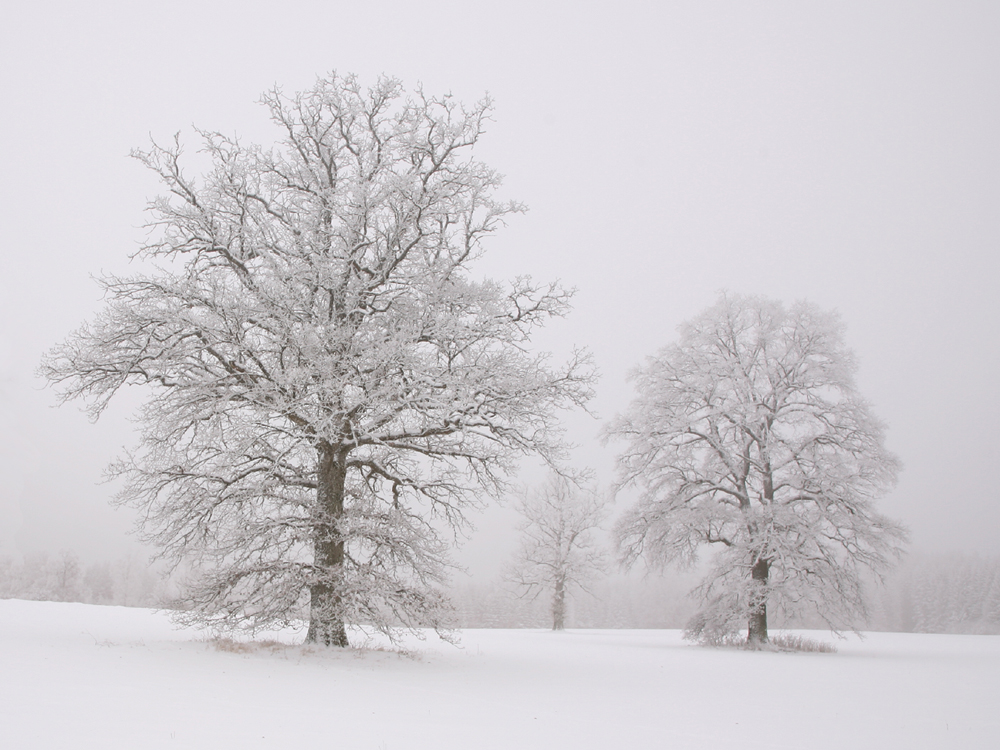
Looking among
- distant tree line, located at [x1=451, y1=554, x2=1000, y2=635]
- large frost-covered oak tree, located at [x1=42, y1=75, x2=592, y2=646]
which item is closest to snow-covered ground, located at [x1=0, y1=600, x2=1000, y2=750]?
large frost-covered oak tree, located at [x1=42, y1=75, x2=592, y2=646]

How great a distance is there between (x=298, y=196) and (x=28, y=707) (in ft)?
33.5

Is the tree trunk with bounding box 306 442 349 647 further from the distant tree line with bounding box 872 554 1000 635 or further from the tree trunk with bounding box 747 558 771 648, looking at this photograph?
the distant tree line with bounding box 872 554 1000 635

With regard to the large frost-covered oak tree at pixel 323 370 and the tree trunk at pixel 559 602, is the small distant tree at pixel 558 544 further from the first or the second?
the large frost-covered oak tree at pixel 323 370

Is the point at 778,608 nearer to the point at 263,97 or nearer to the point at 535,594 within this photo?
the point at 535,594

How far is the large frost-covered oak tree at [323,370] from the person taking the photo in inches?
426

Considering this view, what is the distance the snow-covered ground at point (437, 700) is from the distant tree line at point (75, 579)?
39.6 metres

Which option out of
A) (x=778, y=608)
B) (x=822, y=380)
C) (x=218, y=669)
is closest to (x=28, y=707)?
(x=218, y=669)

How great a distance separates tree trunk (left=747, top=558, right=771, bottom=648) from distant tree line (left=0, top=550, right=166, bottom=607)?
39829mm

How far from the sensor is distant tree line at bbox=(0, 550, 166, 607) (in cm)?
5256

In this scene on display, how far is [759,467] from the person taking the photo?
1969 cm

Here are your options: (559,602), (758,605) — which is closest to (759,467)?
(758,605)

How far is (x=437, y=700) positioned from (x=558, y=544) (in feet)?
81.0

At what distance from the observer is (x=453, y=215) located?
12.5 metres

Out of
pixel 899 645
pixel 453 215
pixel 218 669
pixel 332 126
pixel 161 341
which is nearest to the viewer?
pixel 218 669
